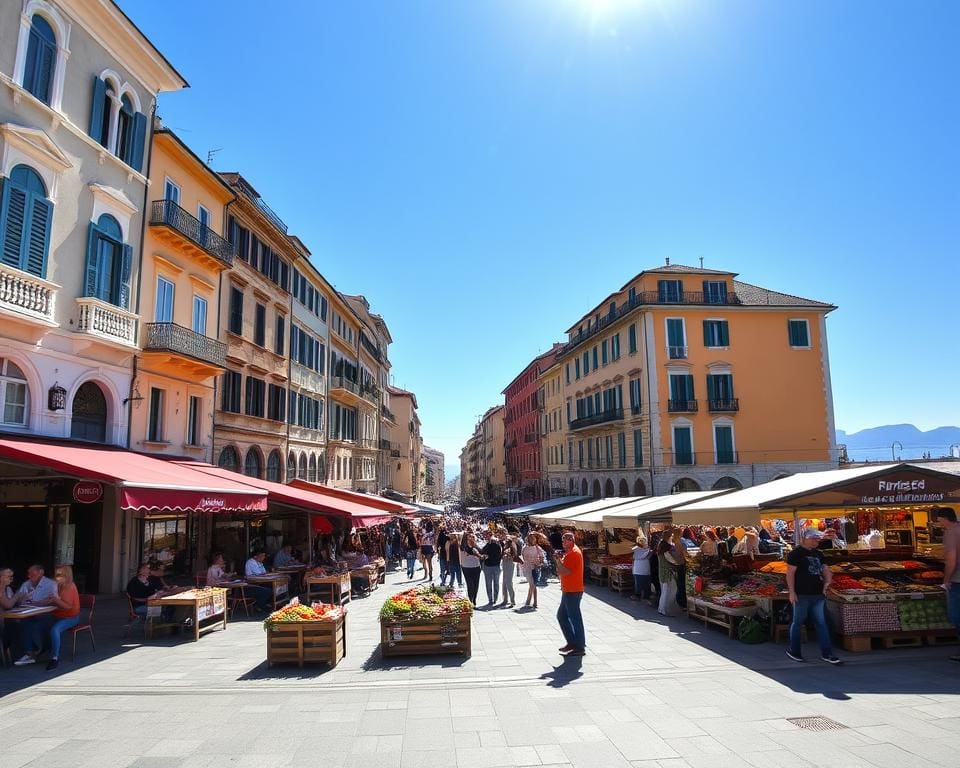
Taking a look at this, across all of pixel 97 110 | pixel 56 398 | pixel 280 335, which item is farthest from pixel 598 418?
pixel 56 398

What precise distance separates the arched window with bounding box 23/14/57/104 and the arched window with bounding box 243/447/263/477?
41.8 ft

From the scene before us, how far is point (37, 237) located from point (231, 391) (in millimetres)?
9120

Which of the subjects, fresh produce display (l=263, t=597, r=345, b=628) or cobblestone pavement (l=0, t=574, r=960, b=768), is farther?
fresh produce display (l=263, t=597, r=345, b=628)

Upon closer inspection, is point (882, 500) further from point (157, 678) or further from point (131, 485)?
point (131, 485)

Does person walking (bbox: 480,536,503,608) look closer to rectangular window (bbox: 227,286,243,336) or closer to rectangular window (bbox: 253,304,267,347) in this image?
rectangular window (bbox: 227,286,243,336)

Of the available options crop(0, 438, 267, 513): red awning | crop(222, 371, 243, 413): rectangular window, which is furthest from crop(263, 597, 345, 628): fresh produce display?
crop(222, 371, 243, 413): rectangular window

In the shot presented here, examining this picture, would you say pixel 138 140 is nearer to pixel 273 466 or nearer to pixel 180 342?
pixel 180 342

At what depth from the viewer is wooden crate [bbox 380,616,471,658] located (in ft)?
29.0

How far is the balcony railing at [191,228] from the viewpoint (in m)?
16.6

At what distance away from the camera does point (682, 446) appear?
113ft

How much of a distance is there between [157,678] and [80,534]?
28.8 feet

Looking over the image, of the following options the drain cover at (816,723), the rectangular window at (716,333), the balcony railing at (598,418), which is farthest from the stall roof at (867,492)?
the balcony railing at (598,418)

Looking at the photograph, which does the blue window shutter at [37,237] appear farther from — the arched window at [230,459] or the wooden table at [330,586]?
the arched window at [230,459]

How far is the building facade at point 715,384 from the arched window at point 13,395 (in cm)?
2842
